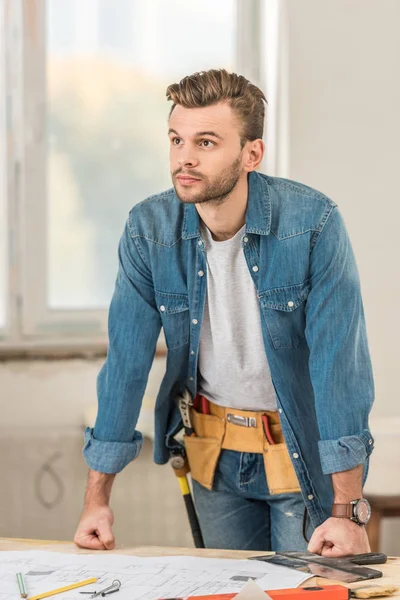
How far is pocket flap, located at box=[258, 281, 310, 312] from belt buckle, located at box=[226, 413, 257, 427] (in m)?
0.25

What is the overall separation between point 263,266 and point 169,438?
0.46 m

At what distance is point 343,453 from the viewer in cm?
157

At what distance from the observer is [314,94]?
9.75 feet

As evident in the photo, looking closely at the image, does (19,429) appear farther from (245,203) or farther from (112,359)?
(245,203)

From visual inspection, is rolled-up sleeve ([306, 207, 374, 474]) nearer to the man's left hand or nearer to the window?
the man's left hand

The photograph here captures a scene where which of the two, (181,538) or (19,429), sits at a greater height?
(19,429)

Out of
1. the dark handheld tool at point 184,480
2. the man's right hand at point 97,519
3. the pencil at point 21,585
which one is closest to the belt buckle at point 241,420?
the dark handheld tool at point 184,480

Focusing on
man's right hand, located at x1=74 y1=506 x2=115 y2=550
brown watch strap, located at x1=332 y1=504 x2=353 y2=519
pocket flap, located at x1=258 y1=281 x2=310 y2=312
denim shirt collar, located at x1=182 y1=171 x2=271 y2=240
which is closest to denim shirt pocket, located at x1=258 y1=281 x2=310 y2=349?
pocket flap, located at x1=258 y1=281 x2=310 y2=312

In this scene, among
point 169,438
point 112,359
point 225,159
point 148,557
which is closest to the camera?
point 148,557

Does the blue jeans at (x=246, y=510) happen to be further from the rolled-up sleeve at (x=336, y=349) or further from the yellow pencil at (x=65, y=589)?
the yellow pencil at (x=65, y=589)

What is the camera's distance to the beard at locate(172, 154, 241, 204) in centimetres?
158

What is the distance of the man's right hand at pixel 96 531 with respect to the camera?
1.53 meters

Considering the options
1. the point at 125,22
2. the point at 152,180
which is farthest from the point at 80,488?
the point at 125,22

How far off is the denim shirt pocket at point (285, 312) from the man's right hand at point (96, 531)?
1.50ft
